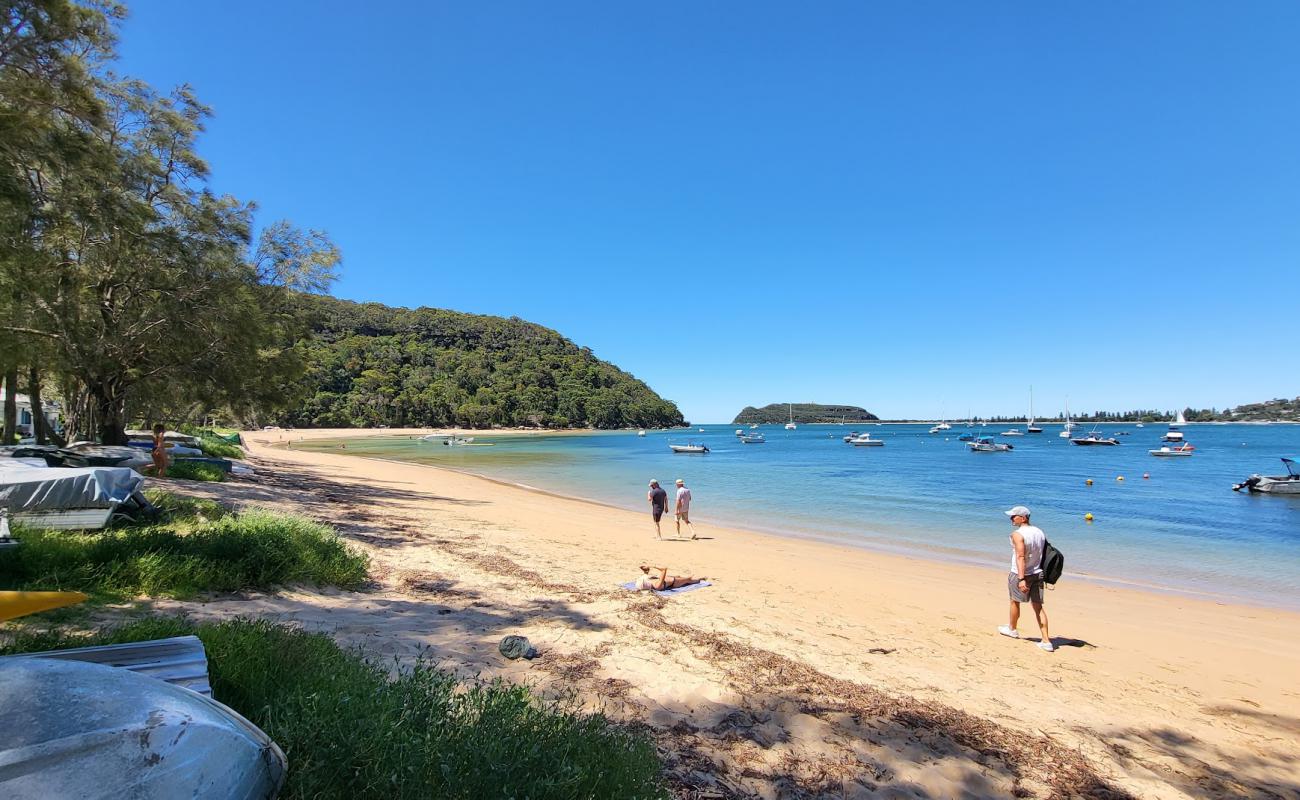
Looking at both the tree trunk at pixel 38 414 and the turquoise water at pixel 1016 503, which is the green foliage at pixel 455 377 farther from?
the tree trunk at pixel 38 414

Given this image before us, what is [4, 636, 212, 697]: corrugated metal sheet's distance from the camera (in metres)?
2.73

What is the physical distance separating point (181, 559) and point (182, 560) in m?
0.02

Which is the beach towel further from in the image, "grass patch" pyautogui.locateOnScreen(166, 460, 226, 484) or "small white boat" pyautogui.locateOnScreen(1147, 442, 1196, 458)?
"small white boat" pyautogui.locateOnScreen(1147, 442, 1196, 458)

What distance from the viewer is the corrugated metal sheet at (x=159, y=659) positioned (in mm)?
2727

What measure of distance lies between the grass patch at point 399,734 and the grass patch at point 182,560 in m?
1.73

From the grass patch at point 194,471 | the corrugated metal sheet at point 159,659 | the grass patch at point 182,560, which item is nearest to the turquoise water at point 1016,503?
the grass patch at point 182,560

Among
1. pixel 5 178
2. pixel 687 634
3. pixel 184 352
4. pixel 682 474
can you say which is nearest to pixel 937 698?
pixel 687 634

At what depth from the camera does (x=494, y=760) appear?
2641 millimetres

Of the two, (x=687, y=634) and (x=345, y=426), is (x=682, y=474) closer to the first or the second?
(x=687, y=634)

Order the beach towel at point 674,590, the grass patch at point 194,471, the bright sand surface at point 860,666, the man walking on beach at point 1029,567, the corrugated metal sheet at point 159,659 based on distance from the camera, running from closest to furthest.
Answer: the corrugated metal sheet at point 159,659 → the bright sand surface at point 860,666 → the man walking on beach at point 1029,567 → the beach towel at point 674,590 → the grass patch at point 194,471

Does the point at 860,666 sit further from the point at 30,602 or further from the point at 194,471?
the point at 194,471

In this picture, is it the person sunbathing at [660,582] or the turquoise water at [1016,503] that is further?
the turquoise water at [1016,503]

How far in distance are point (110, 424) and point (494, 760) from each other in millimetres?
20615

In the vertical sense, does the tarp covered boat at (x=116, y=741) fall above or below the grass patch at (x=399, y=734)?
above
